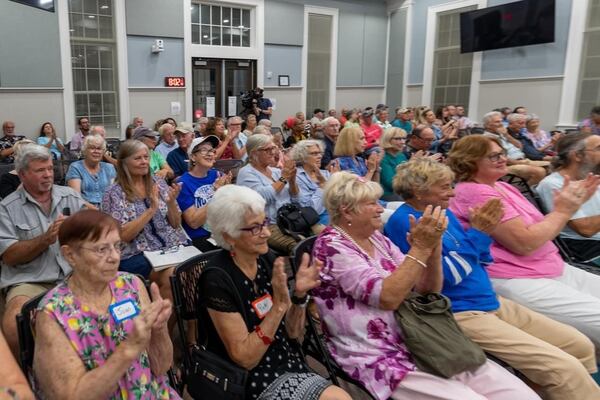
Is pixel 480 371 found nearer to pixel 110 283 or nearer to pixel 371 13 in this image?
pixel 110 283

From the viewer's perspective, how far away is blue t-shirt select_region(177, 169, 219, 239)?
3.02m

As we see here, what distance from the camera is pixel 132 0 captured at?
8648 mm

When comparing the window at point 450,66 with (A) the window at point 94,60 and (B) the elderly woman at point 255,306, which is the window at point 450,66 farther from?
(B) the elderly woman at point 255,306

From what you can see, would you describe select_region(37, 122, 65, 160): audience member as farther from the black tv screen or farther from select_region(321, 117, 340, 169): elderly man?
the black tv screen

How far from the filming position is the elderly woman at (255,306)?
1475 millimetres

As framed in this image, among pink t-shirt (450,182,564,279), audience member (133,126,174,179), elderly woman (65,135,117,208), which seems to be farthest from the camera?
audience member (133,126,174,179)

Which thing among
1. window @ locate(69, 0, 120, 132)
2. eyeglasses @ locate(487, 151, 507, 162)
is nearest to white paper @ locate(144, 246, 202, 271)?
eyeglasses @ locate(487, 151, 507, 162)

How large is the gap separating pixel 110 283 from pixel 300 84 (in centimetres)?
1022

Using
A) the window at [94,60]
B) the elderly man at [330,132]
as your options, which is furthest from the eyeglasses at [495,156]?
the window at [94,60]

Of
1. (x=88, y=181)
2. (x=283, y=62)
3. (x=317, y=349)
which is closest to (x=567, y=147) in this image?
(x=317, y=349)

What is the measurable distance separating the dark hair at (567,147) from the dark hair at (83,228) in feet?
8.77

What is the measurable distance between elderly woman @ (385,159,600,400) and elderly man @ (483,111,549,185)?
3.15 meters

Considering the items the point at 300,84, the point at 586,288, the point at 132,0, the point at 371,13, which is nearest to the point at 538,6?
the point at 371,13

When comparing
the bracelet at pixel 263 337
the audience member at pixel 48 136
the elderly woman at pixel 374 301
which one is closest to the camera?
the bracelet at pixel 263 337
